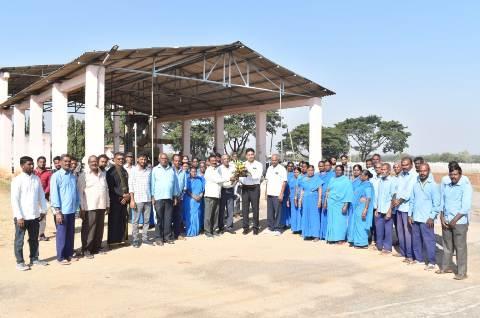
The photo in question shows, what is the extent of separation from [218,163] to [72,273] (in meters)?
3.78

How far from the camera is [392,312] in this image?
4.20 meters

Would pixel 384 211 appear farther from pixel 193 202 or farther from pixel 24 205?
pixel 24 205

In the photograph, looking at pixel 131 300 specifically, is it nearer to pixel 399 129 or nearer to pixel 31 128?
pixel 31 128

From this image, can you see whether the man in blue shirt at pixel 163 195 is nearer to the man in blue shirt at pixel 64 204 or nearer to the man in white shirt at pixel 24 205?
the man in blue shirt at pixel 64 204

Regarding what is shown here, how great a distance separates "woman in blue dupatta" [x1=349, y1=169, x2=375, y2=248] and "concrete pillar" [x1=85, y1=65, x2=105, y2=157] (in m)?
6.00

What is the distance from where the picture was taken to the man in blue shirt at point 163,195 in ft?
24.3

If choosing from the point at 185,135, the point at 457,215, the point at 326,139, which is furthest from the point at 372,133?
the point at 457,215

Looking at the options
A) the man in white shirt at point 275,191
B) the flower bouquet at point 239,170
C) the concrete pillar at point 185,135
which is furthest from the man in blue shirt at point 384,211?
the concrete pillar at point 185,135

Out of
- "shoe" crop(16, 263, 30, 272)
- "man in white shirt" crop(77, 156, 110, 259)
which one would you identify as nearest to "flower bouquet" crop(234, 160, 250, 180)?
"man in white shirt" crop(77, 156, 110, 259)

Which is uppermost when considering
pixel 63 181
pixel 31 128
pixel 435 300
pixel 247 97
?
pixel 247 97

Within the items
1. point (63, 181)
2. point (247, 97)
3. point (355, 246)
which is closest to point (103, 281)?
point (63, 181)

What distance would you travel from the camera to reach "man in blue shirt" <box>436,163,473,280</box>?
5445mm

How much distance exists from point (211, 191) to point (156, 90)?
1124 cm

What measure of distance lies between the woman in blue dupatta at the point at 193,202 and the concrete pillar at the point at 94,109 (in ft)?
10.0
